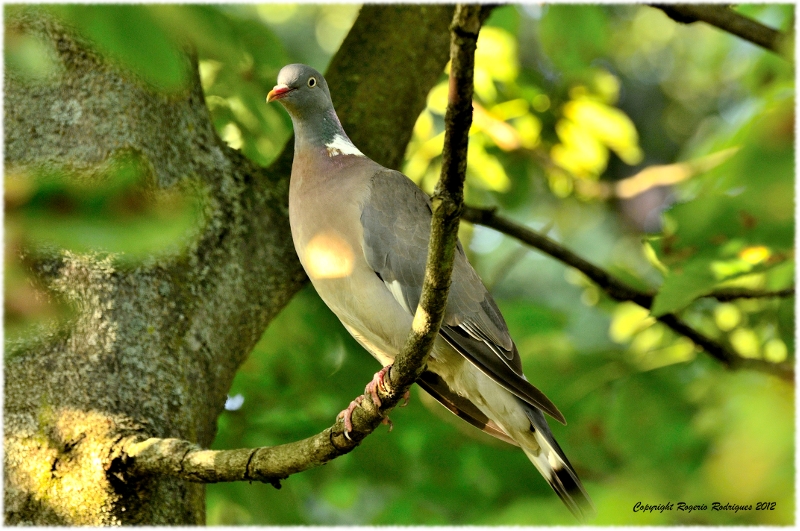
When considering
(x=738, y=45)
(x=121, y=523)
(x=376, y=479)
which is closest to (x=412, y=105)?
(x=376, y=479)

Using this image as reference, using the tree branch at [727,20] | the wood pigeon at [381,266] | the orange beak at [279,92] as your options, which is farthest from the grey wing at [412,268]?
the tree branch at [727,20]

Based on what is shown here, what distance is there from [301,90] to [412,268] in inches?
30.7

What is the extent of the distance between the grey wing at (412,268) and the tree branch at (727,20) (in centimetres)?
119

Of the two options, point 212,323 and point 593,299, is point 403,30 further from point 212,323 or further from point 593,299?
point 593,299

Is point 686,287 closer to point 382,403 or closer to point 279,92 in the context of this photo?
point 382,403

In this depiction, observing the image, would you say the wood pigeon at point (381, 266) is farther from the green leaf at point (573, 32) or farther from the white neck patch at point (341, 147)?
the green leaf at point (573, 32)

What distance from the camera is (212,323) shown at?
247 centimetres

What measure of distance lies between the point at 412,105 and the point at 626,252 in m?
6.33

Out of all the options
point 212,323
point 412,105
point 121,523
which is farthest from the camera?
point 412,105

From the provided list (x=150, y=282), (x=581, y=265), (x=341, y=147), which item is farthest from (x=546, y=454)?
(x=150, y=282)

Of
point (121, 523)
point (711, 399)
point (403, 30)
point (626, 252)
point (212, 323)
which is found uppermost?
point (711, 399)

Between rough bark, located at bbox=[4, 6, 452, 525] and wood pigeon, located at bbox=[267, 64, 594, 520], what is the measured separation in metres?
0.21

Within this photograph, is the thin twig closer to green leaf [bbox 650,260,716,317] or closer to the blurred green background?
the blurred green background

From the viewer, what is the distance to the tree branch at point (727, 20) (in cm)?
268
